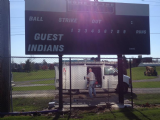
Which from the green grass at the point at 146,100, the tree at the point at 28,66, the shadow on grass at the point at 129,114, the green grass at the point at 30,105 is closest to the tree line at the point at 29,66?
the tree at the point at 28,66

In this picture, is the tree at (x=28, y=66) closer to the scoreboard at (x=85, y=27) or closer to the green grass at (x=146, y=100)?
the scoreboard at (x=85, y=27)

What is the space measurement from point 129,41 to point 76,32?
2693mm

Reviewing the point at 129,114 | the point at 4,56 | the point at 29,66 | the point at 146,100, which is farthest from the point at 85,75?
the point at 4,56

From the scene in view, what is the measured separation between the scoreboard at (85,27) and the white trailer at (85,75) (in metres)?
3.79

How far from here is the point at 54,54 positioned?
24.9 ft

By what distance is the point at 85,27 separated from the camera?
26.1 feet

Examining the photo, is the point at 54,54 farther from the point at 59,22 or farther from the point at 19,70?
the point at 19,70

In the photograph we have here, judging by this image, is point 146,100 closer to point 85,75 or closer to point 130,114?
point 130,114

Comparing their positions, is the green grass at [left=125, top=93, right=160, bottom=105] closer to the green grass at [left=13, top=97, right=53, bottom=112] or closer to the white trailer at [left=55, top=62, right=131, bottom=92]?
the white trailer at [left=55, top=62, right=131, bottom=92]

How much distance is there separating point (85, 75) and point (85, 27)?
4347mm

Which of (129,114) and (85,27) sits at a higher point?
(85,27)

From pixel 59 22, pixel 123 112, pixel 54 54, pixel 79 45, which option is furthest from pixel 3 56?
pixel 123 112

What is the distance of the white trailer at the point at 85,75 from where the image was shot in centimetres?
1143

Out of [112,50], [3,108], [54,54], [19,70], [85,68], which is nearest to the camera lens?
[3,108]
